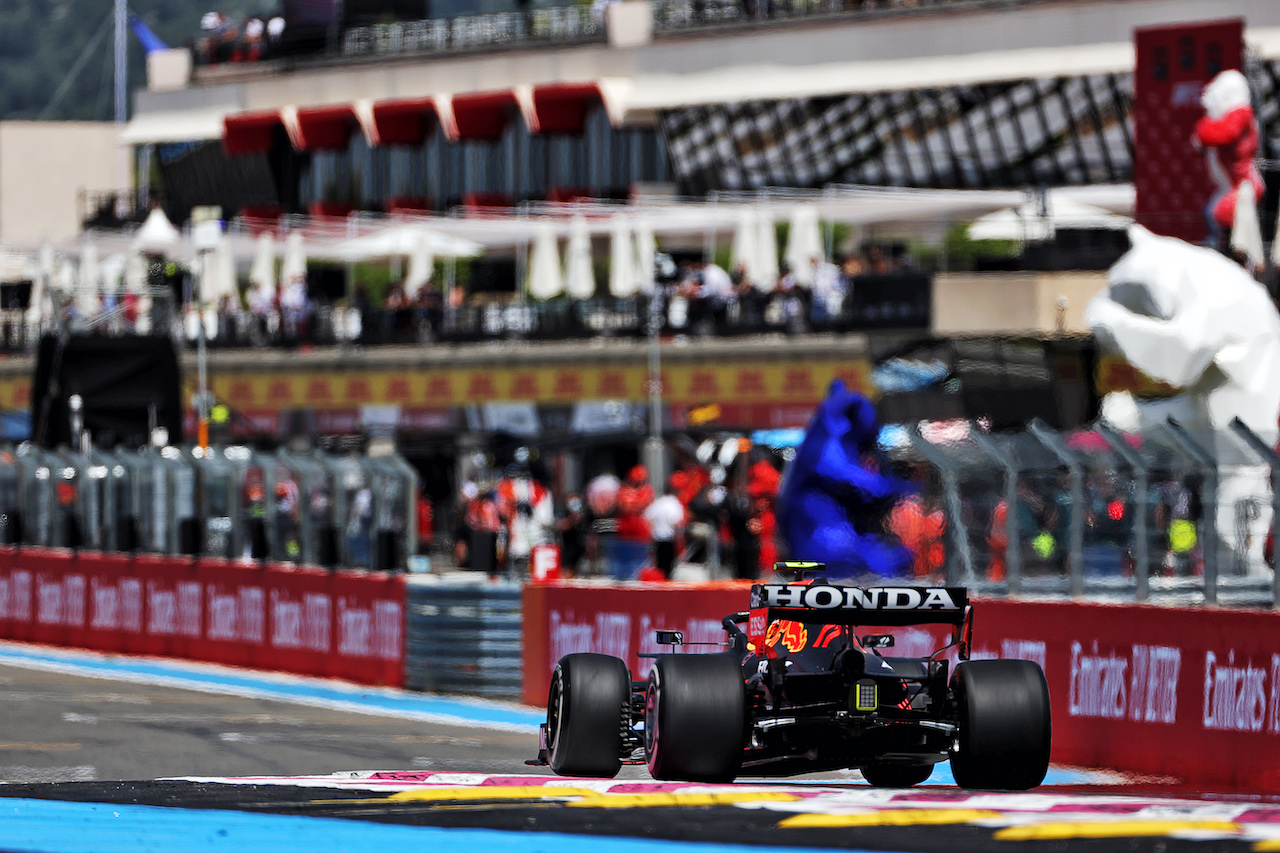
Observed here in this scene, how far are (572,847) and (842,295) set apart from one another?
30478 millimetres

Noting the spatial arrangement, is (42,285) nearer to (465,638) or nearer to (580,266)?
(580,266)

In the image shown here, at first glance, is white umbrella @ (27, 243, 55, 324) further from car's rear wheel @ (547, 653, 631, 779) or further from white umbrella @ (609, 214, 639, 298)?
car's rear wheel @ (547, 653, 631, 779)

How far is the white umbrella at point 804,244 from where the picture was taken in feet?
125

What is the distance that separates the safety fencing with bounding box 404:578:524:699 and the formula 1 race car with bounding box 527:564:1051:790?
935cm

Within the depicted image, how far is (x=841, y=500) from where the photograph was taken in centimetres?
A: 1225

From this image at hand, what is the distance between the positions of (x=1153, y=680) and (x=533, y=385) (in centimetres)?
2912

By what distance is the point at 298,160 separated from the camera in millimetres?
63656

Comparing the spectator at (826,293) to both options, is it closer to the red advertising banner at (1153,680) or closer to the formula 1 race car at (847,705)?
the red advertising banner at (1153,680)

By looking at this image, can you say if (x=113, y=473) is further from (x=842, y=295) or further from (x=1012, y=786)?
(x=1012, y=786)

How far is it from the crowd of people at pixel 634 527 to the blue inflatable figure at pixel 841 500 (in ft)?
30.0

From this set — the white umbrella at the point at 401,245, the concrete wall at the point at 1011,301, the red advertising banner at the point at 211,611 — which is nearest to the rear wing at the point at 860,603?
the red advertising banner at the point at 211,611

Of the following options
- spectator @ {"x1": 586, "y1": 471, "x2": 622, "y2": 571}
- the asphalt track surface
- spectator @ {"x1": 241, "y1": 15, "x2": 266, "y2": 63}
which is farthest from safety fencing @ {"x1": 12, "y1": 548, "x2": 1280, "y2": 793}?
spectator @ {"x1": 241, "y1": 15, "x2": 266, "y2": 63}

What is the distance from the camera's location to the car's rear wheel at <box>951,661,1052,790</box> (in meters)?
10.7


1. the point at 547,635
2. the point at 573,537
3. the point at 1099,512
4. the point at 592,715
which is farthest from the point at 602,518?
the point at 592,715
